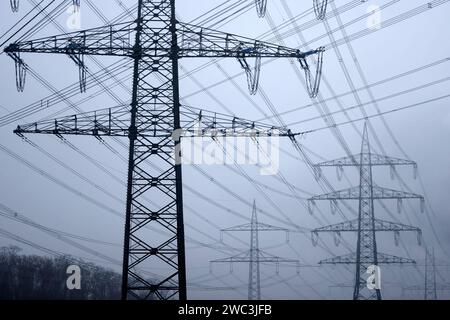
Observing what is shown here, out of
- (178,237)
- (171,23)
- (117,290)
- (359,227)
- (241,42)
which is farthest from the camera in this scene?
(117,290)

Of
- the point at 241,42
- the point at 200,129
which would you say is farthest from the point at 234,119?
the point at 241,42

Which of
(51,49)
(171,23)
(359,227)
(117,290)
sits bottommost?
(117,290)

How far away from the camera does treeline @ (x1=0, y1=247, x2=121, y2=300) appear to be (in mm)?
52181

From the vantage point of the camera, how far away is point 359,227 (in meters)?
36.9

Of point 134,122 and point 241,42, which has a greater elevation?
point 241,42

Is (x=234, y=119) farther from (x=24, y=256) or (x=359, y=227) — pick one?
(x=24, y=256)

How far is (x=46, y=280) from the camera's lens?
184 feet

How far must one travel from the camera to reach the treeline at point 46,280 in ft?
171
